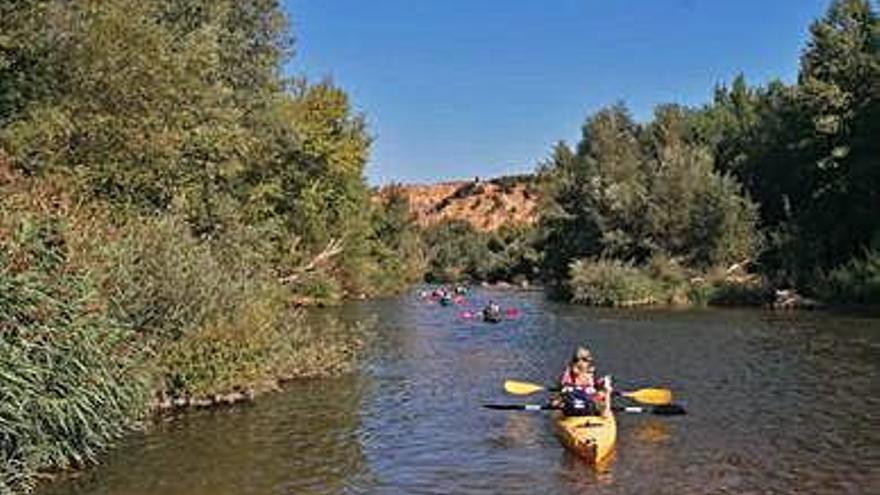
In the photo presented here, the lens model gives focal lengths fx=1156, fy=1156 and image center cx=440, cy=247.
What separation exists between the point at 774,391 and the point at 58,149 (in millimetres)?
16167

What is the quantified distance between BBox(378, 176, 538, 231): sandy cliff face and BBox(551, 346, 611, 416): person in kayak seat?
110368 mm

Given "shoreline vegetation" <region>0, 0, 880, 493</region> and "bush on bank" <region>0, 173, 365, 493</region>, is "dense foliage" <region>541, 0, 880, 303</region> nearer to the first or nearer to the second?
"shoreline vegetation" <region>0, 0, 880, 493</region>

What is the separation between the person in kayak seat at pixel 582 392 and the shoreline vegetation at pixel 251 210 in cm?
613

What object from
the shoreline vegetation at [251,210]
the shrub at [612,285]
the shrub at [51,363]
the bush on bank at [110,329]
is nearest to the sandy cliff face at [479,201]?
the shoreline vegetation at [251,210]

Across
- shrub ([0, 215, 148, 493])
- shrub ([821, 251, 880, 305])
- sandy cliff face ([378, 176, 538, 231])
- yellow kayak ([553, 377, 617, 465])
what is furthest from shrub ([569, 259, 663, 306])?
sandy cliff face ([378, 176, 538, 231])

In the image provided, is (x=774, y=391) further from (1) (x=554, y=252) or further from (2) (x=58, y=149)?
(1) (x=554, y=252)

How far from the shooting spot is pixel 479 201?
147 meters

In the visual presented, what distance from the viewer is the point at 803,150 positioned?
6022cm

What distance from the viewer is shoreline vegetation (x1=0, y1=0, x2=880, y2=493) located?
15219 millimetres

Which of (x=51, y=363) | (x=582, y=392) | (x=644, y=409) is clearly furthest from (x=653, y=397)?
(x=51, y=363)

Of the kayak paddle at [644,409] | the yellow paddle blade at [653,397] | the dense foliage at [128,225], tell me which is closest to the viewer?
the dense foliage at [128,225]

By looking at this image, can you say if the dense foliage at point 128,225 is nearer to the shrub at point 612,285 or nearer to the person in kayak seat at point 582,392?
the person in kayak seat at point 582,392

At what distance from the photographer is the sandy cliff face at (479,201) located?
138 meters

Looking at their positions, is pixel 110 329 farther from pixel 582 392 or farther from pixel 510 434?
pixel 582 392
